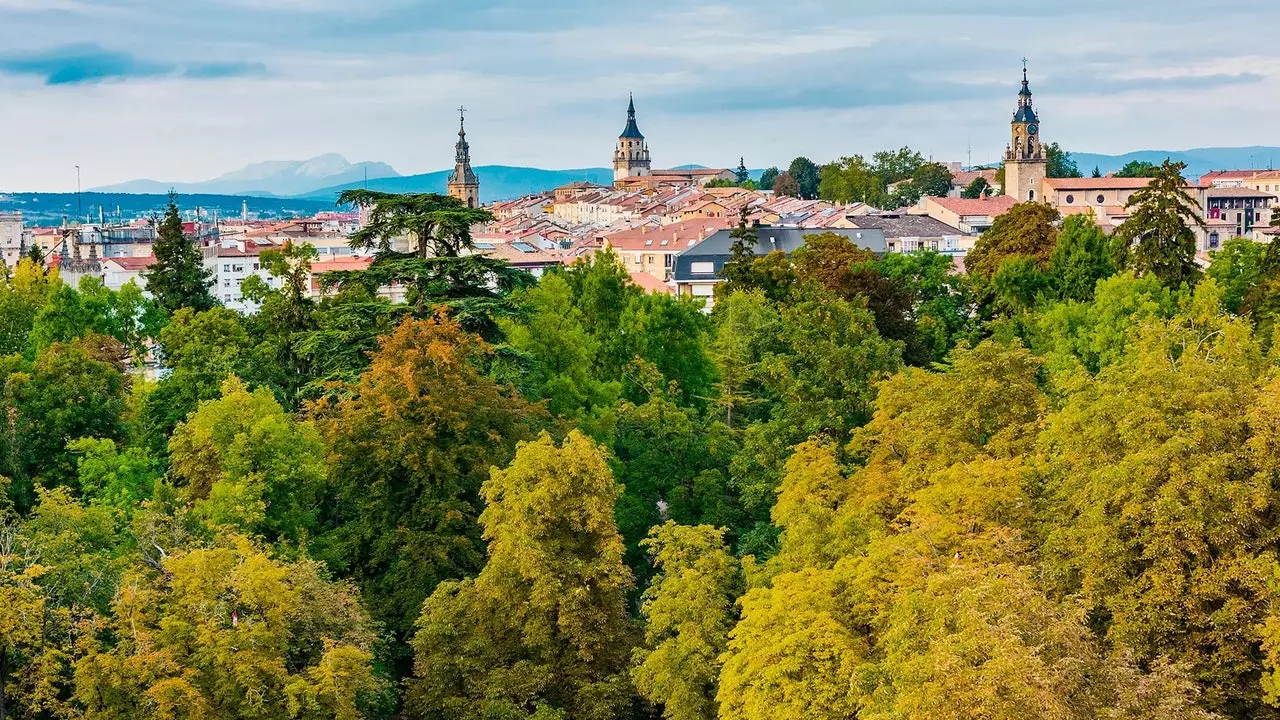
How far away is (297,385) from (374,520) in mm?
10522

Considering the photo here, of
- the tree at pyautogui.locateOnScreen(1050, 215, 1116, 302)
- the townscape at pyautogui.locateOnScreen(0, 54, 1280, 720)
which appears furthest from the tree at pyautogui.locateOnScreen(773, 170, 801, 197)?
the townscape at pyautogui.locateOnScreen(0, 54, 1280, 720)

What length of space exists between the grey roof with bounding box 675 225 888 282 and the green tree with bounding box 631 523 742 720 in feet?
168

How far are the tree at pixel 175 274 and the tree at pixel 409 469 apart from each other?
776 inches

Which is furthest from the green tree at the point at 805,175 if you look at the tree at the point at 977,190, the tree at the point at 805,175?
the tree at the point at 977,190

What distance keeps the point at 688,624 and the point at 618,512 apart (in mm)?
7000

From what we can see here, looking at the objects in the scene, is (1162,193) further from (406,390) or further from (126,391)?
(126,391)

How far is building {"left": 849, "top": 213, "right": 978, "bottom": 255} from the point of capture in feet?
326

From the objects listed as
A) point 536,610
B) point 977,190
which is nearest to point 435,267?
point 536,610

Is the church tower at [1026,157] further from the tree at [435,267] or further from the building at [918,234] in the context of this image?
the tree at [435,267]

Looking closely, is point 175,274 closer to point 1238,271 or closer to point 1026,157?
point 1238,271

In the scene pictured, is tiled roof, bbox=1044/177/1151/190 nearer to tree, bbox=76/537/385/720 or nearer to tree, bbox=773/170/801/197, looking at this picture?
tree, bbox=773/170/801/197

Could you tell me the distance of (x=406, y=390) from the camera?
30.5 m

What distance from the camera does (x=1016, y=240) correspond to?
56.9 m

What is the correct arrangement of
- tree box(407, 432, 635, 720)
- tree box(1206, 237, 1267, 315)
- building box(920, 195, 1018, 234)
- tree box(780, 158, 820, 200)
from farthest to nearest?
tree box(780, 158, 820, 200) → building box(920, 195, 1018, 234) → tree box(1206, 237, 1267, 315) → tree box(407, 432, 635, 720)
